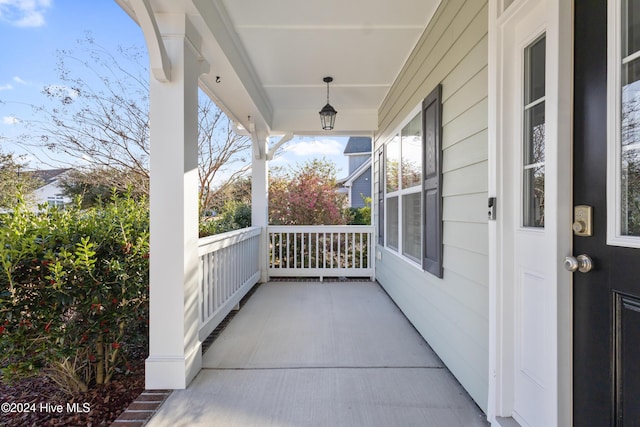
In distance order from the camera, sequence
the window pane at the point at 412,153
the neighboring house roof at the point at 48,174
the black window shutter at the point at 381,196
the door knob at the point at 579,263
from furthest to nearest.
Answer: the neighboring house roof at the point at 48,174, the black window shutter at the point at 381,196, the window pane at the point at 412,153, the door knob at the point at 579,263

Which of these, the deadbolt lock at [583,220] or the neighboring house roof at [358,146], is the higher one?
the neighboring house roof at [358,146]

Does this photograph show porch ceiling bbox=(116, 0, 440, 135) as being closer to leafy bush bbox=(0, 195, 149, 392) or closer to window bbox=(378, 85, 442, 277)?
window bbox=(378, 85, 442, 277)

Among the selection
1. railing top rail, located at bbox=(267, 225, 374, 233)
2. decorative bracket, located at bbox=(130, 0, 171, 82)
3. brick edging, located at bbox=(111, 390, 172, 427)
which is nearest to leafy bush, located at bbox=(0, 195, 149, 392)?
brick edging, located at bbox=(111, 390, 172, 427)

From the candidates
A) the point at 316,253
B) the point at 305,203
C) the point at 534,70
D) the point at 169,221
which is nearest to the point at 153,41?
the point at 169,221

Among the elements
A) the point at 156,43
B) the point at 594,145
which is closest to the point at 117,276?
the point at 156,43

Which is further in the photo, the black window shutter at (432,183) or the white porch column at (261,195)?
the white porch column at (261,195)

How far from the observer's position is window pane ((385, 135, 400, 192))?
3.78 m

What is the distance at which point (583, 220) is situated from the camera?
1154mm

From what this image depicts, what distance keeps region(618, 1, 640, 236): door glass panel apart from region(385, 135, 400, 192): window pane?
2675 millimetres

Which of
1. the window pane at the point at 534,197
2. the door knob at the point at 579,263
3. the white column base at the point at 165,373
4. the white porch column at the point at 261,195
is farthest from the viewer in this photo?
the white porch column at the point at 261,195

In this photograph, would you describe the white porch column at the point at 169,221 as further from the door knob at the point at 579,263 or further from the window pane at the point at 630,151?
the window pane at the point at 630,151

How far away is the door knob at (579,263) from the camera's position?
44.1 inches

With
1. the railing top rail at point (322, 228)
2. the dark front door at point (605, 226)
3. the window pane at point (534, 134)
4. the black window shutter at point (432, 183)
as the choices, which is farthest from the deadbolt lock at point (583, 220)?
the railing top rail at point (322, 228)

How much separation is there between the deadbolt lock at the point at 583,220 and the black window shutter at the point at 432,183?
45.2 inches
